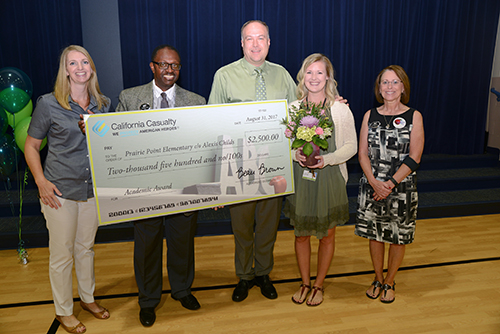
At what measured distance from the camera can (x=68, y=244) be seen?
2.07m

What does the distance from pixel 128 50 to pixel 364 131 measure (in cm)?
388

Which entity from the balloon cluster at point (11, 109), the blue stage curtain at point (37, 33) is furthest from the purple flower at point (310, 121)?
the blue stage curtain at point (37, 33)

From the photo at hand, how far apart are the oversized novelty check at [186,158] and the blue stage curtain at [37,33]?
3647mm

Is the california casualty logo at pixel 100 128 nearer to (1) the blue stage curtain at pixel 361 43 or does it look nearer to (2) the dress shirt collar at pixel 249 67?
(2) the dress shirt collar at pixel 249 67

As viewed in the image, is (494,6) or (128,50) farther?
(494,6)

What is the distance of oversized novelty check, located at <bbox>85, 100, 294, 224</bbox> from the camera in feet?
6.28

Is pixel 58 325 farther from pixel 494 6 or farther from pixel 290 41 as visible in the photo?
pixel 494 6

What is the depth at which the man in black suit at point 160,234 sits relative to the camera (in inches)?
81.6

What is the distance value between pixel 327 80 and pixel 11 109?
2.88 metres

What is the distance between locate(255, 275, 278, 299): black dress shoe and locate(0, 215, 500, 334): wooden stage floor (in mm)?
48

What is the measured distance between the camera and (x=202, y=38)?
5137mm

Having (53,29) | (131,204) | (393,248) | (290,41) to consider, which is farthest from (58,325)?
(290,41)

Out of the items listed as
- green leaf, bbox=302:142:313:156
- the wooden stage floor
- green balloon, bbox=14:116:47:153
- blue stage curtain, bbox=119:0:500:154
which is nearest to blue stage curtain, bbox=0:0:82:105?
blue stage curtain, bbox=119:0:500:154

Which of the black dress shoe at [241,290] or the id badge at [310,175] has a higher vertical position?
the id badge at [310,175]
